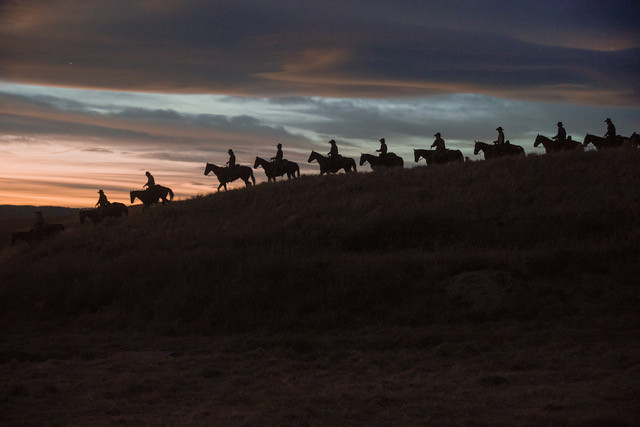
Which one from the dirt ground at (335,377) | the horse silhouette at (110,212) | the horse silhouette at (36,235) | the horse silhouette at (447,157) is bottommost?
the dirt ground at (335,377)

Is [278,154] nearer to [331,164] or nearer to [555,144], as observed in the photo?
[331,164]

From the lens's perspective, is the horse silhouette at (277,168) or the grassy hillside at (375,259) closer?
the grassy hillside at (375,259)

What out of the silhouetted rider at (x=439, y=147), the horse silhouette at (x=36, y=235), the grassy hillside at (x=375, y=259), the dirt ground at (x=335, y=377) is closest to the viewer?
the dirt ground at (x=335, y=377)

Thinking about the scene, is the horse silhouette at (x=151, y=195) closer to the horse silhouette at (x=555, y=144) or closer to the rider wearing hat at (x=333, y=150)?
the rider wearing hat at (x=333, y=150)

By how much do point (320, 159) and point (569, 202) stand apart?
62.1ft

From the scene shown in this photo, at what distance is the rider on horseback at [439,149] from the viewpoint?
39.8 metres

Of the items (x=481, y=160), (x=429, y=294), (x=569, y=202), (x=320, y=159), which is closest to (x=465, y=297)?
(x=429, y=294)

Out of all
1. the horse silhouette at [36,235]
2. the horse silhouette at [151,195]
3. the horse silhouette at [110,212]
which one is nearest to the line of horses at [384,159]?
the horse silhouette at [151,195]

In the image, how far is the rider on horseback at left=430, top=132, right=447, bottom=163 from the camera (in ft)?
131

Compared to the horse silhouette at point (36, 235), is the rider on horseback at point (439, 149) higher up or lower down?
higher up

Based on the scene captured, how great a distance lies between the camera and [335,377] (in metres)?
12.2

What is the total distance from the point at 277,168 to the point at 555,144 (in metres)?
18.4

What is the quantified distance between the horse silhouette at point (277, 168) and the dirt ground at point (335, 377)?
2593 cm

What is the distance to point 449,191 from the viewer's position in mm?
31562
